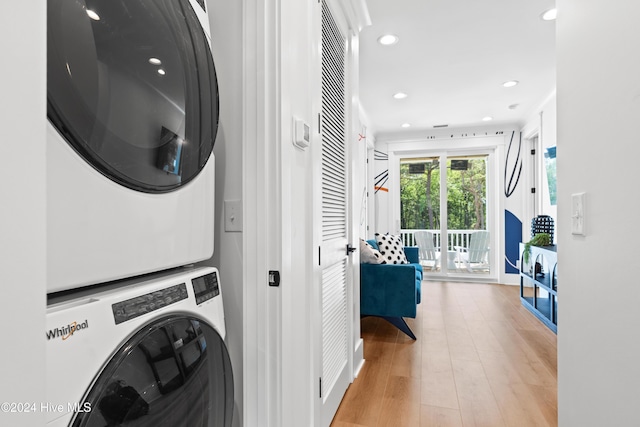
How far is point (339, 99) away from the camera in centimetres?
210

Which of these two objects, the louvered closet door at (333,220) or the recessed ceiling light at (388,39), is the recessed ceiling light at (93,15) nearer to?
the louvered closet door at (333,220)

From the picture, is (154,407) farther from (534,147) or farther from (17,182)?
(534,147)

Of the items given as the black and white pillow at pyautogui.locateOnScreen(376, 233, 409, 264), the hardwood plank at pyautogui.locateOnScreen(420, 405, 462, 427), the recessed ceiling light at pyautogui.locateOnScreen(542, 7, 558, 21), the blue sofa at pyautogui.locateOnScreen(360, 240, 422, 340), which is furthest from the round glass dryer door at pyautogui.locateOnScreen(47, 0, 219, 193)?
the black and white pillow at pyautogui.locateOnScreen(376, 233, 409, 264)

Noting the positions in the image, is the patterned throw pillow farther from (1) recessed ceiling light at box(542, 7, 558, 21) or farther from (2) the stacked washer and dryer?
(2) the stacked washer and dryer

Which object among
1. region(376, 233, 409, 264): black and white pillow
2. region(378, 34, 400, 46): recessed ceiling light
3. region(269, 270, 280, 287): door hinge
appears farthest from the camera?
region(376, 233, 409, 264): black and white pillow

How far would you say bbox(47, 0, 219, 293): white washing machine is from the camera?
1.72 feet

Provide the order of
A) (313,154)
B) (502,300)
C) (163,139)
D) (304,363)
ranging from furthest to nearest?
(502,300)
(313,154)
(304,363)
(163,139)

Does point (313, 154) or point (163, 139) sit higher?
point (313, 154)

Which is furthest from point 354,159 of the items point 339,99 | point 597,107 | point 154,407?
point 154,407

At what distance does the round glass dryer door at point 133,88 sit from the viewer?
1.72 ft

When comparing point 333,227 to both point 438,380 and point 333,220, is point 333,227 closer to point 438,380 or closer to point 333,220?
point 333,220

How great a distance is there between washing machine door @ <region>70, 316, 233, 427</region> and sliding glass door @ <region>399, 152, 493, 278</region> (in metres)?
5.53

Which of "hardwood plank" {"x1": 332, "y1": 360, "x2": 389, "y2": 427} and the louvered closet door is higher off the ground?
the louvered closet door

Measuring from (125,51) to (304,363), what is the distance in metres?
1.16
